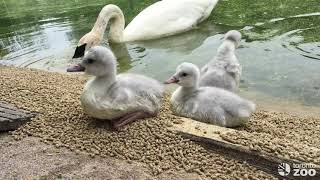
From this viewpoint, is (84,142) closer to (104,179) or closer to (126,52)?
(104,179)

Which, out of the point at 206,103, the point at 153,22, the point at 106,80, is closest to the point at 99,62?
the point at 106,80

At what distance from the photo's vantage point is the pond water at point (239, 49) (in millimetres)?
6805

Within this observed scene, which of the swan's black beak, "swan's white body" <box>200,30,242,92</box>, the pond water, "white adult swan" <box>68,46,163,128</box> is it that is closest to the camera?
"white adult swan" <box>68,46,163,128</box>

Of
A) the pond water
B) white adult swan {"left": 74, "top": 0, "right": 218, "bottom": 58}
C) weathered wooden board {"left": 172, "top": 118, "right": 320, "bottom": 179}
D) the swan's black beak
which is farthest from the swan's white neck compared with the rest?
Result: weathered wooden board {"left": 172, "top": 118, "right": 320, "bottom": 179}

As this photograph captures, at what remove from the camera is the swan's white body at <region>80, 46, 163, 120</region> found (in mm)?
Result: 4398

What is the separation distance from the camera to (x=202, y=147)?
13.3ft

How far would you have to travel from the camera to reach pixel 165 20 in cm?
935

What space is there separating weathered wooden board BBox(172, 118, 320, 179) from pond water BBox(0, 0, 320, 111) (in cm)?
217

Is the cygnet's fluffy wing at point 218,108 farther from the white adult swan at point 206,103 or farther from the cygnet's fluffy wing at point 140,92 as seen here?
the cygnet's fluffy wing at point 140,92

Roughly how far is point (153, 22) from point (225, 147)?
564 cm

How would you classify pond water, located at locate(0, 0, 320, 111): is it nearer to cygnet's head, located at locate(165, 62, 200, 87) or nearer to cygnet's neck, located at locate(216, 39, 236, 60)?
cygnet's neck, located at locate(216, 39, 236, 60)

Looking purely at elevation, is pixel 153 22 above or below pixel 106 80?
below

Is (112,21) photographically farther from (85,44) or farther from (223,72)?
(223,72)

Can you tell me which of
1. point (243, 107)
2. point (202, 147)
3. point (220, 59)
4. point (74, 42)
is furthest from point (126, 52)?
point (202, 147)
